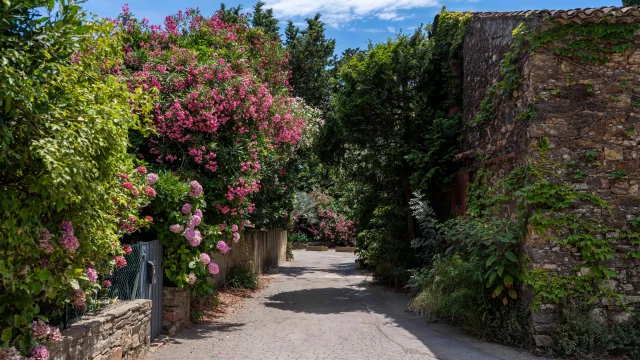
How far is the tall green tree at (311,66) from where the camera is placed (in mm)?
28422

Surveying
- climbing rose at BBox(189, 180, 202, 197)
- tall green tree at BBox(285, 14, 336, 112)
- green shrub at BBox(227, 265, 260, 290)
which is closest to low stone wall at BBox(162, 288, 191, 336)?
climbing rose at BBox(189, 180, 202, 197)

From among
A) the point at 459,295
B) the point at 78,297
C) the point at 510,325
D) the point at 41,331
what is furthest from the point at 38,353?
the point at 510,325

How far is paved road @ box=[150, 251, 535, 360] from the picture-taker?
7.43m

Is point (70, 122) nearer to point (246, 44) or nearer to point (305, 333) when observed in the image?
point (305, 333)

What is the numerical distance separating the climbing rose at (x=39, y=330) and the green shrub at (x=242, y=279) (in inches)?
351

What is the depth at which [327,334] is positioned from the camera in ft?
28.8

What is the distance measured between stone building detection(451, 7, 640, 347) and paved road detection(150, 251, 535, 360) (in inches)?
63.0

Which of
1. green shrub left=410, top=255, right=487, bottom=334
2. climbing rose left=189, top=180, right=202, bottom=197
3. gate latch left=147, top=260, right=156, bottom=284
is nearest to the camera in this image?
gate latch left=147, top=260, right=156, bottom=284

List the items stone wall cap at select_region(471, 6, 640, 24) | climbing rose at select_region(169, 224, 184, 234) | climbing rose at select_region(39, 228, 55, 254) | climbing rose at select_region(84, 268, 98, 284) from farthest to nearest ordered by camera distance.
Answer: climbing rose at select_region(169, 224, 184, 234) → stone wall cap at select_region(471, 6, 640, 24) → climbing rose at select_region(84, 268, 98, 284) → climbing rose at select_region(39, 228, 55, 254)

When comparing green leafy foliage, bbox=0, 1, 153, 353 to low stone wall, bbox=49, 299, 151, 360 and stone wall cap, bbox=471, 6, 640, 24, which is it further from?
stone wall cap, bbox=471, 6, 640, 24

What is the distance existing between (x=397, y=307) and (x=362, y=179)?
482cm

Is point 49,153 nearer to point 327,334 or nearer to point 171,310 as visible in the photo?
point 171,310

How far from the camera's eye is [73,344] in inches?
198

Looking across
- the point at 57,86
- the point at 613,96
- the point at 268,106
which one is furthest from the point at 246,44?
the point at 57,86
